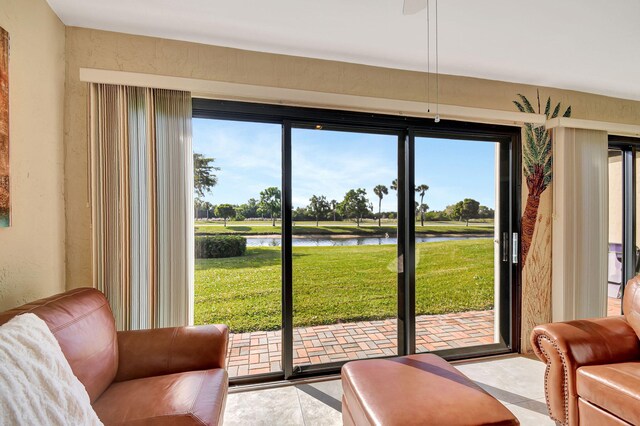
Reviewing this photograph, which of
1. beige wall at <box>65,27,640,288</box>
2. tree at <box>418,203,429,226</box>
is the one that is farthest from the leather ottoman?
beige wall at <box>65,27,640,288</box>

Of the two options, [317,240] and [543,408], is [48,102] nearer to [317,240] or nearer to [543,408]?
[317,240]

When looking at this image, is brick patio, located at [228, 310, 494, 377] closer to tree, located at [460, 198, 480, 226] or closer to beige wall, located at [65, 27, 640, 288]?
tree, located at [460, 198, 480, 226]

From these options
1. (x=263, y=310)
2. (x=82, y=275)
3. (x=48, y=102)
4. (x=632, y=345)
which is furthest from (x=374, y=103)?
(x=82, y=275)

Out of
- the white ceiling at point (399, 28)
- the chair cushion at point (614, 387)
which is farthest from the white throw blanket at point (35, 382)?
the chair cushion at point (614, 387)

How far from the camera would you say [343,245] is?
8.06ft

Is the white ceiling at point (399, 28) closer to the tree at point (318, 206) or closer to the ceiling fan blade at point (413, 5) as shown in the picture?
the ceiling fan blade at point (413, 5)

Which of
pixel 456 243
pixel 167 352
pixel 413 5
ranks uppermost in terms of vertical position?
pixel 413 5

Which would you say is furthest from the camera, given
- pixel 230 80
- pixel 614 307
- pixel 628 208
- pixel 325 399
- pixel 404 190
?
pixel 614 307

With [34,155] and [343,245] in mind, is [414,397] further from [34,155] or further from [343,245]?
[34,155]

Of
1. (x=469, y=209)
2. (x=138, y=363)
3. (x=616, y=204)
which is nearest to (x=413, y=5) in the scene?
(x=469, y=209)

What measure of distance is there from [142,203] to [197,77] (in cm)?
98

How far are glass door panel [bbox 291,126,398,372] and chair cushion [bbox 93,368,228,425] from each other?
3.38 feet

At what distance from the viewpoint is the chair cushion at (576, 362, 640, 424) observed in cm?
132

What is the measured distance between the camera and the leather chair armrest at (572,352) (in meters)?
1.61
